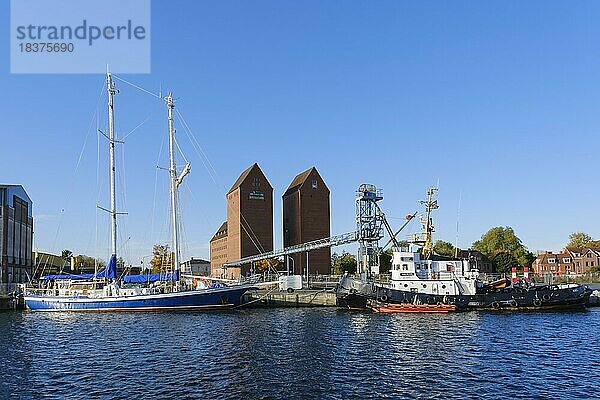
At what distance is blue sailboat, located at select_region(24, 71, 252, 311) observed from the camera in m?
63.2

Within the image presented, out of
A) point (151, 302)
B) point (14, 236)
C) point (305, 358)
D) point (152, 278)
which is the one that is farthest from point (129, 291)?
point (305, 358)

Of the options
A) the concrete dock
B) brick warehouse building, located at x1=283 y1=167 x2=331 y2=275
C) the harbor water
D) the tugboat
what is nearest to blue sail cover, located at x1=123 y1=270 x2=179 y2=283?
the concrete dock

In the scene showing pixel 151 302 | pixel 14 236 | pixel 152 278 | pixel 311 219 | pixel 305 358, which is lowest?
pixel 305 358

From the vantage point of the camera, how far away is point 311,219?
134750mm

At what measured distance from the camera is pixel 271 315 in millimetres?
59094

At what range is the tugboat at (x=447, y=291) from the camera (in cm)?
5862

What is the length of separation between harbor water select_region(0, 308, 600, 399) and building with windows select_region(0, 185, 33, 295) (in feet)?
107

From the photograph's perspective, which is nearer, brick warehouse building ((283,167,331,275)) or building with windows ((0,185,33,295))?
building with windows ((0,185,33,295))

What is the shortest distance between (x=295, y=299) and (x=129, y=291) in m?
19.8

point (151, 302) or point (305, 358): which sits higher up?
point (151, 302)

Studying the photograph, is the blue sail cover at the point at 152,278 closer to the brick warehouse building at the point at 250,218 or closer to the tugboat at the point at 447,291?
the tugboat at the point at 447,291

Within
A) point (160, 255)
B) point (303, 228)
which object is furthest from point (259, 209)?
point (160, 255)

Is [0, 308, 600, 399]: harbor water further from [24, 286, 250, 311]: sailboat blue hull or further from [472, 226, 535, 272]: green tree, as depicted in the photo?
[472, 226, 535, 272]: green tree

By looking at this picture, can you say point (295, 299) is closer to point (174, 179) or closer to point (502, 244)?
point (174, 179)
